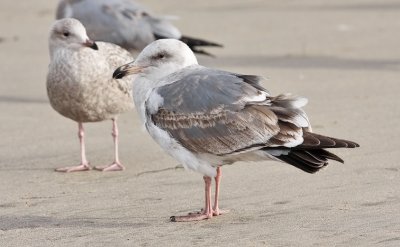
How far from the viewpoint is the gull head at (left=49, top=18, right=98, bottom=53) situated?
9.28m

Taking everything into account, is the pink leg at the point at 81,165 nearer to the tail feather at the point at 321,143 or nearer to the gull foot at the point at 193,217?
the gull foot at the point at 193,217

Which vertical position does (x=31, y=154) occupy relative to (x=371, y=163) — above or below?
below

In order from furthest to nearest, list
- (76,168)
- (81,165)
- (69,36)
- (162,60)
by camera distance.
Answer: (69,36)
(81,165)
(76,168)
(162,60)

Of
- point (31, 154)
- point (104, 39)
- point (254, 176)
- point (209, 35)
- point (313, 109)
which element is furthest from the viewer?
point (209, 35)

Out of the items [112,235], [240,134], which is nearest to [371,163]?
[240,134]

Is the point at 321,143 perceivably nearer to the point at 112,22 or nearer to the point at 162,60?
the point at 162,60

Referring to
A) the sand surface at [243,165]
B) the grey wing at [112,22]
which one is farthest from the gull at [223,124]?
the grey wing at [112,22]

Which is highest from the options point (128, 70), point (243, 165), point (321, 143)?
point (321, 143)

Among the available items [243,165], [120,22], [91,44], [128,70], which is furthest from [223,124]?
[120,22]

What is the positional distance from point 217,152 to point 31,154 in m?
2.90

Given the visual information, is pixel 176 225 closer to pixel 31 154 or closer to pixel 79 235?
pixel 79 235

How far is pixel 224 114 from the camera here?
22.2ft

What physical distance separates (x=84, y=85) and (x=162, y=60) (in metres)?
1.75

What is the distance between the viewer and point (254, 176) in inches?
317
